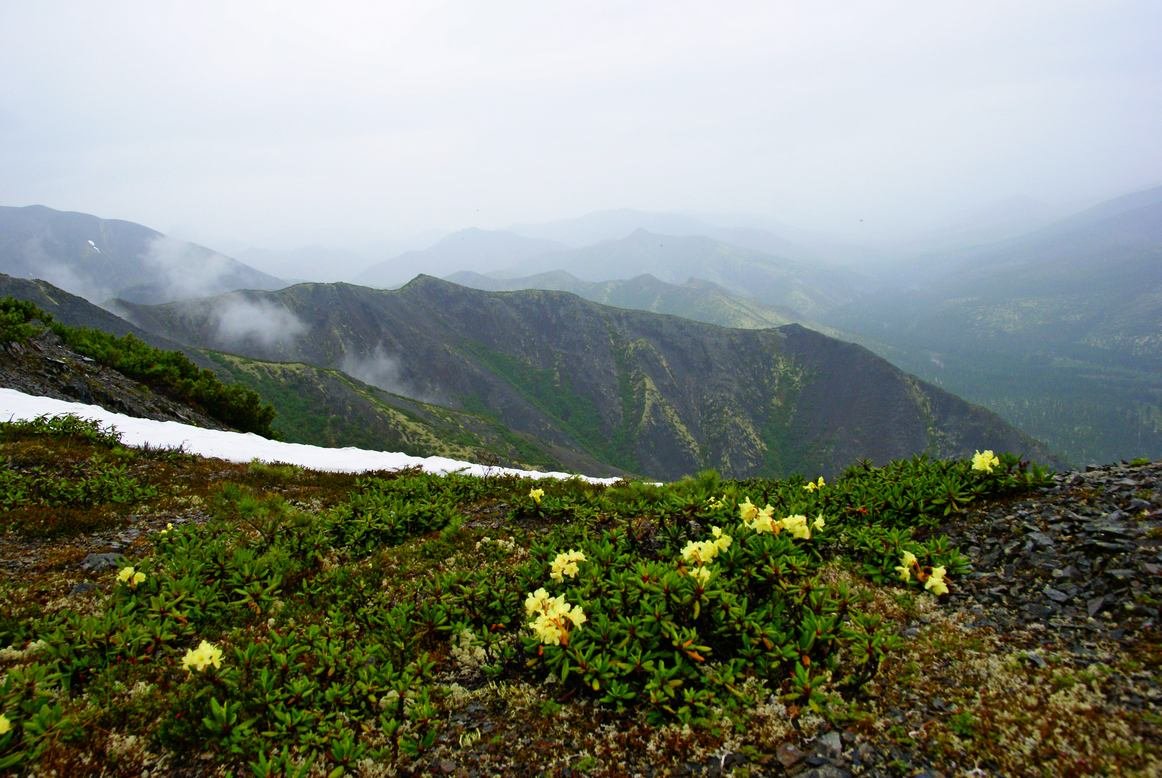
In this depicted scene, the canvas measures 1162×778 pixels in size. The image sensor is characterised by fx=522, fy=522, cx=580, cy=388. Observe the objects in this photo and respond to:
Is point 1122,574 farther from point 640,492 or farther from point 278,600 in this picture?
point 278,600

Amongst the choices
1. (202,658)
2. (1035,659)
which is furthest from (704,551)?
(202,658)

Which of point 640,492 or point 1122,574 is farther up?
point 1122,574

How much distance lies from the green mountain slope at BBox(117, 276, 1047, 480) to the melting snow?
144m

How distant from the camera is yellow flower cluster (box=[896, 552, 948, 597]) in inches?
226

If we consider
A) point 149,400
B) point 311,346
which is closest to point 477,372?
point 311,346

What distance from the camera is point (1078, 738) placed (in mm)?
3635

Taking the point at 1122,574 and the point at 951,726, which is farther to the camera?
the point at 1122,574

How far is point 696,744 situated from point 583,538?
3764mm

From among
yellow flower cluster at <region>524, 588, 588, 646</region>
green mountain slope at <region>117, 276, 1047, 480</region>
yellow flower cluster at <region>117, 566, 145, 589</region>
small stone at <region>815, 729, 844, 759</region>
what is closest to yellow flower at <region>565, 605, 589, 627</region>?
yellow flower cluster at <region>524, 588, 588, 646</region>

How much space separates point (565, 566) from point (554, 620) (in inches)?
→ 39.1

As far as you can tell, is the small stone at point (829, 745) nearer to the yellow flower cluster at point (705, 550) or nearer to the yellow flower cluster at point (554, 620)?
the yellow flower cluster at point (705, 550)

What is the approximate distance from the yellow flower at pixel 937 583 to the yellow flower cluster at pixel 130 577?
360 inches

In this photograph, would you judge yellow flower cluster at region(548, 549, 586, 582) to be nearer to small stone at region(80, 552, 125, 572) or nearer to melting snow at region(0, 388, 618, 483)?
small stone at region(80, 552, 125, 572)

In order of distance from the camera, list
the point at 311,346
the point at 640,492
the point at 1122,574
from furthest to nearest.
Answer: the point at 311,346, the point at 640,492, the point at 1122,574
